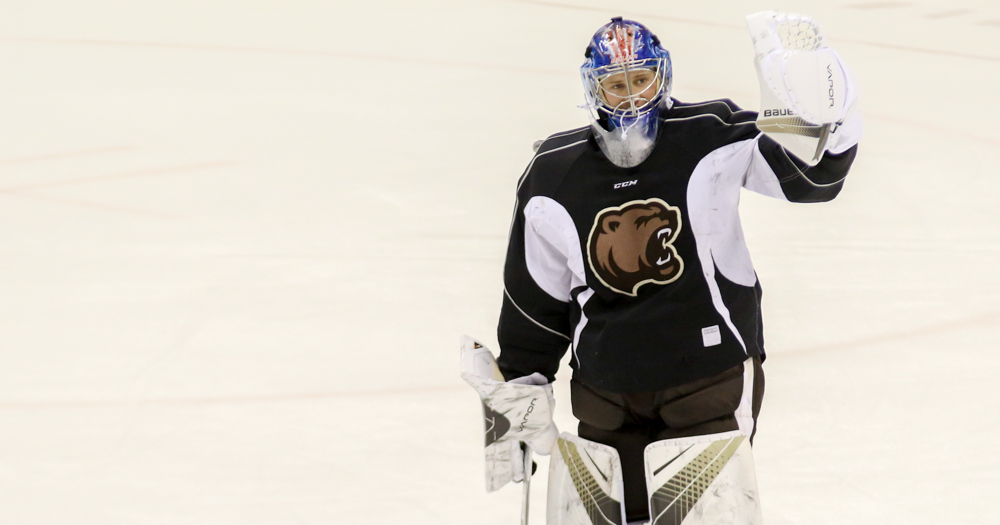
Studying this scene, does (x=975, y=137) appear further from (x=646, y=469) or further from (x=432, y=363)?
(x=646, y=469)

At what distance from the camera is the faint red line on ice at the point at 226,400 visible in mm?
3639

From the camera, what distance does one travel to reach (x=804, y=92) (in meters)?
1.83

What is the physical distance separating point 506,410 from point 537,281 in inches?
11.3

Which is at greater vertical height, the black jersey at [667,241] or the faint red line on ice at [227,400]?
the black jersey at [667,241]

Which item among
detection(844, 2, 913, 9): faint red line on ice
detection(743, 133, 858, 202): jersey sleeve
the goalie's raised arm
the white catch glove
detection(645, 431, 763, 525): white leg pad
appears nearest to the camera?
the goalie's raised arm

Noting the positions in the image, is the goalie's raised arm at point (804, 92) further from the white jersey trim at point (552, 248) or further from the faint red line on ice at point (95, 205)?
the faint red line on ice at point (95, 205)

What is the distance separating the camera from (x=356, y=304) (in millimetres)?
4348

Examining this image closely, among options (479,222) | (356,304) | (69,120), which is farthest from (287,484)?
(69,120)

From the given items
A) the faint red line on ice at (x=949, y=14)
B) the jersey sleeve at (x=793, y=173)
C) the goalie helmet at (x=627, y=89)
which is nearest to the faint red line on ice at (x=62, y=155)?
the goalie helmet at (x=627, y=89)

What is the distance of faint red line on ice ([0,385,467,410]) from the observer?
364 cm

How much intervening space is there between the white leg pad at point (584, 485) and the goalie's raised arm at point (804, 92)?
27.7 inches

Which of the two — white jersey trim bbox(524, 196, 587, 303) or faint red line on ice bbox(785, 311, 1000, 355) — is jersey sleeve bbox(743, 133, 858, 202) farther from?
faint red line on ice bbox(785, 311, 1000, 355)

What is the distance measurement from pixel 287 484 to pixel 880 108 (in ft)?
16.4

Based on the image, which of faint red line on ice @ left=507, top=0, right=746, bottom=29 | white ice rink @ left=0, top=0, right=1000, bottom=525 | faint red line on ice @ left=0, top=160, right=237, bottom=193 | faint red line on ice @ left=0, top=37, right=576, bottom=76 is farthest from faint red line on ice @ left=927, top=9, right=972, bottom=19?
faint red line on ice @ left=0, top=160, right=237, bottom=193
